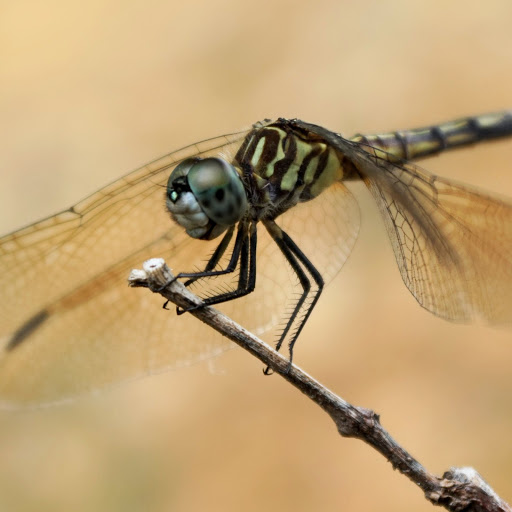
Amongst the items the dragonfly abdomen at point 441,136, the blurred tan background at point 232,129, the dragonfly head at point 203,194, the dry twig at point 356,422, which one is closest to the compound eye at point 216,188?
the dragonfly head at point 203,194

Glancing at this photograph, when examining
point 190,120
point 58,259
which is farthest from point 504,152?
point 58,259

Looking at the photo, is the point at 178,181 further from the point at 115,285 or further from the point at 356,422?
the point at 356,422

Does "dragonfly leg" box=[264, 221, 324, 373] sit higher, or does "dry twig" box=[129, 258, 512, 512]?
"dragonfly leg" box=[264, 221, 324, 373]

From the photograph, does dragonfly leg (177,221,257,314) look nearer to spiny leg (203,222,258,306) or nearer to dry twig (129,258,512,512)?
spiny leg (203,222,258,306)

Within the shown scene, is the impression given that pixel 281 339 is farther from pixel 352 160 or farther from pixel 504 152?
pixel 504 152

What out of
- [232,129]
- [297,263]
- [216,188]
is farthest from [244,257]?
[232,129]

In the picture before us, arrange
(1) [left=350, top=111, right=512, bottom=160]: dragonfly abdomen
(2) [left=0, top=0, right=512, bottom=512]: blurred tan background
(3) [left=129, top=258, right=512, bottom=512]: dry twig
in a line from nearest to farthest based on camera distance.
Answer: (3) [left=129, top=258, right=512, bottom=512]: dry twig → (1) [left=350, top=111, right=512, bottom=160]: dragonfly abdomen → (2) [left=0, top=0, right=512, bottom=512]: blurred tan background

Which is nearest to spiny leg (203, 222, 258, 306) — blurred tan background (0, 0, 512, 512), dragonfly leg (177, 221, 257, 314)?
dragonfly leg (177, 221, 257, 314)
